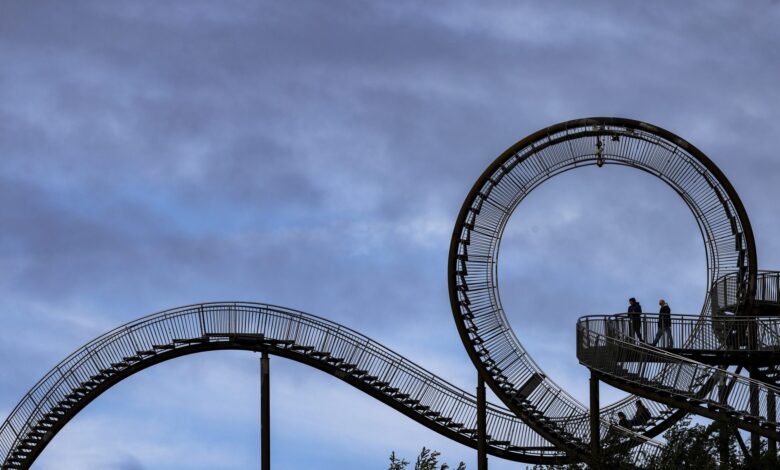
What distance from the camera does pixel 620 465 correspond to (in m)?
36.6

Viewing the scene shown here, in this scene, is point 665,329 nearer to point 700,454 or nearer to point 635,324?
point 635,324

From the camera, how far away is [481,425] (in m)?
43.3

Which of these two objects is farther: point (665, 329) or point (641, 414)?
point (641, 414)

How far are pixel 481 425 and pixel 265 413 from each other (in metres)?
5.78

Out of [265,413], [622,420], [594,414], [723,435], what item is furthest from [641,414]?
[265,413]

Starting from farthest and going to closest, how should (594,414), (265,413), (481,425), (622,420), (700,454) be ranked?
(265,413) → (622,420) → (481,425) → (594,414) → (700,454)

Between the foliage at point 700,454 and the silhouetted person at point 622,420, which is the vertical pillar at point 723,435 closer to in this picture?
the foliage at point 700,454

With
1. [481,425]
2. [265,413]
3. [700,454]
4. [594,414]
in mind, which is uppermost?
[265,413]

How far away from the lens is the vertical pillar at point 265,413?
43844 millimetres

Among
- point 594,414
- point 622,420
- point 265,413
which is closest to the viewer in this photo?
point 594,414

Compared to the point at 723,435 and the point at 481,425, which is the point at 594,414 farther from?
the point at 723,435

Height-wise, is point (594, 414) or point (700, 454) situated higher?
point (594, 414)

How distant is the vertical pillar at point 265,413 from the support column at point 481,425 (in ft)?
18.3

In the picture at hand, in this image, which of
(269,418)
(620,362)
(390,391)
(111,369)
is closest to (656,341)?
(620,362)
